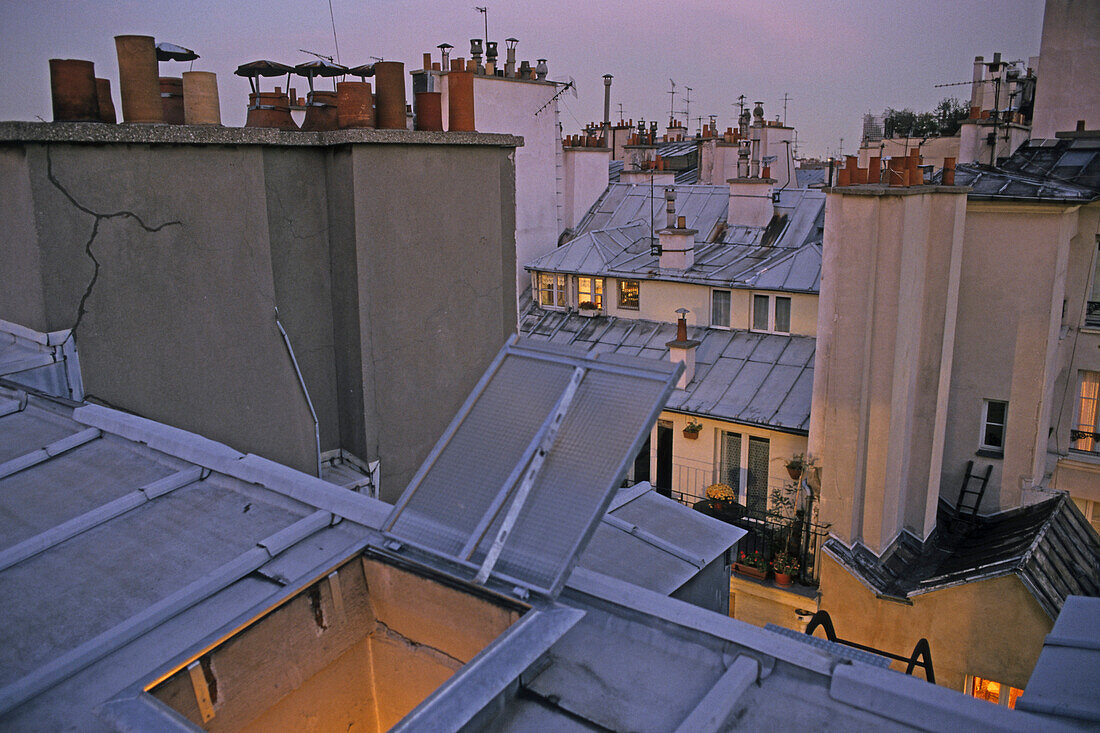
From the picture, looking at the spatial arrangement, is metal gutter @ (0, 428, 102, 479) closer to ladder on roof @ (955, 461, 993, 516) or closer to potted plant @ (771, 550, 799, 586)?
potted plant @ (771, 550, 799, 586)

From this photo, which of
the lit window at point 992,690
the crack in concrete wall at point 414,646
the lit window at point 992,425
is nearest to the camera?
the crack in concrete wall at point 414,646

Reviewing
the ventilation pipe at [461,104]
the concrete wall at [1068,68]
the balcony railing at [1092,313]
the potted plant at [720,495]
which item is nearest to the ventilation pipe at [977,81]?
the concrete wall at [1068,68]

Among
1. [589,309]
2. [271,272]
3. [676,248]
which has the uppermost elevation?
[271,272]

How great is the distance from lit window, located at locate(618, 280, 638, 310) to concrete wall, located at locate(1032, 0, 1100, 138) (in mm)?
9126

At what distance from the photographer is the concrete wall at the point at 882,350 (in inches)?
460

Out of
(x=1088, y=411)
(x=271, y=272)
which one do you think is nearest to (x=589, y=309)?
(x=1088, y=411)

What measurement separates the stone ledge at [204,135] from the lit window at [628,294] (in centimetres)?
1248

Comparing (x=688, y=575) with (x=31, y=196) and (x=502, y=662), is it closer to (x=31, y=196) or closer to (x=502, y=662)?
(x=502, y=662)

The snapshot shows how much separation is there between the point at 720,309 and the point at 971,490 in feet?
21.0

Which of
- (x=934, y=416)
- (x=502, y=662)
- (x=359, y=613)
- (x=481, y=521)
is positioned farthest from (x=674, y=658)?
(x=934, y=416)

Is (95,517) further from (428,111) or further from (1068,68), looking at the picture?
(1068,68)

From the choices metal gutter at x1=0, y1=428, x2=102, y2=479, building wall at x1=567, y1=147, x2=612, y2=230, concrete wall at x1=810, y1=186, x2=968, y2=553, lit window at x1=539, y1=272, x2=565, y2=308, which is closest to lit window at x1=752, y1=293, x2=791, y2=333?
concrete wall at x1=810, y1=186, x2=968, y2=553

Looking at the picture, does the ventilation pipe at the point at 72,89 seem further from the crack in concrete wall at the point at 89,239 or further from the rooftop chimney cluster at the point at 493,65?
the rooftop chimney cluster at the point at 493,65

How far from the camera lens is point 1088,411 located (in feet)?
49.8
